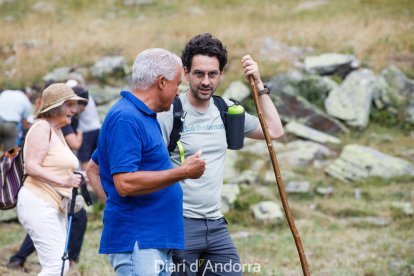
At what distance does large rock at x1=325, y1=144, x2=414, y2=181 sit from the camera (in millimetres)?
13398

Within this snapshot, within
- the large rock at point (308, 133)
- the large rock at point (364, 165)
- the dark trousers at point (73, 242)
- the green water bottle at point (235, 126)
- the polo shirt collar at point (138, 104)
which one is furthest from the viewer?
the large rock at point (308, 133)

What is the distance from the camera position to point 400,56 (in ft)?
68.3

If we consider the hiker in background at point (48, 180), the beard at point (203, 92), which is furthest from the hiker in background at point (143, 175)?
the hiker in background at point (48, 180)

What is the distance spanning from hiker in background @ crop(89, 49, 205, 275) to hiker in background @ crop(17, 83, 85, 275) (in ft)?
5.19

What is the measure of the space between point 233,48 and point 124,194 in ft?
58.6

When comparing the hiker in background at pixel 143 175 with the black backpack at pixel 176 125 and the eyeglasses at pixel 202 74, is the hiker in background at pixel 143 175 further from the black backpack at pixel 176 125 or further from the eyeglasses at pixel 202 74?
the eyeglasses at pixel 202 74

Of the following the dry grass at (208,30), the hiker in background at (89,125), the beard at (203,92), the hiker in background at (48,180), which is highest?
the beard at (203,92)

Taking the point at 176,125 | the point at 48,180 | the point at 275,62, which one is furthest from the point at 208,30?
the point at 176,125

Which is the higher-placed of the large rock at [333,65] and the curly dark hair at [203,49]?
the curly dark hair at [203,49]

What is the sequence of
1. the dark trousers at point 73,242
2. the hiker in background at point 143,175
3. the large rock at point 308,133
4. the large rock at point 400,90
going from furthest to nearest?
the large rock at point 400,90 → the large rock at point 308,133 → the dark trousers at point 73,242 → the hiker in background at point 143,175

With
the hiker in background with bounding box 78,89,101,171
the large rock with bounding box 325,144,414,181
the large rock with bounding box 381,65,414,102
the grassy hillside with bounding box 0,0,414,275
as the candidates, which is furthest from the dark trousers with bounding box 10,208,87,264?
the large rock with bounding box 381,65,414,102

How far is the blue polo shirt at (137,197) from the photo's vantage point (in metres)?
3.91

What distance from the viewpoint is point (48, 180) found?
564cm

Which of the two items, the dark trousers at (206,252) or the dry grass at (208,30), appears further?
the dry grass at (208,30)
